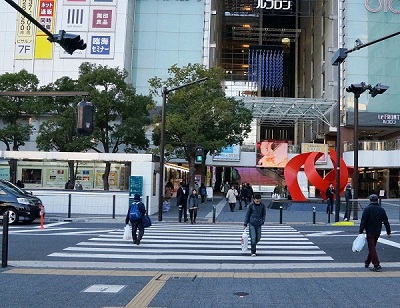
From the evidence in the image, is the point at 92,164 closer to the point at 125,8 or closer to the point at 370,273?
the point at 370,273

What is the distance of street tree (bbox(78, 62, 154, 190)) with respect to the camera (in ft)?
110

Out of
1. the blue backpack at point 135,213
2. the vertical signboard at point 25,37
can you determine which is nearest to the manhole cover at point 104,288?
the blue backpack at point 135,213

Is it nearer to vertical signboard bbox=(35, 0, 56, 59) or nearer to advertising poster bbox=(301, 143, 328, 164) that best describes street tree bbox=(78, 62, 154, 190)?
vertical signboard bbox=(35, 0, 56, 59)

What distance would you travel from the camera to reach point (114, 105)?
3391cm

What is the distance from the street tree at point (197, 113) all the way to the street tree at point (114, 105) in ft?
5.71

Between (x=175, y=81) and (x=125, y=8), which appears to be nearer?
(x=175, y=81)

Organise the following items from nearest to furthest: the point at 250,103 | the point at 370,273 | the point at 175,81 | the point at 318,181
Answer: the point at 370,273, the point at 318,181, the point at 175,81, the point at 250,103

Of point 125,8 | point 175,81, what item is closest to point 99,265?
point 175,81

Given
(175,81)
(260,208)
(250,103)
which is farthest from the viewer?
(250,103)

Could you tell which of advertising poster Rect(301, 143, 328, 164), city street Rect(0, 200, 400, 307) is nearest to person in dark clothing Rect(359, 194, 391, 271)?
city street Rect(0, 200, 400, 307)

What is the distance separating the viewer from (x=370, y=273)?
9.28 metres

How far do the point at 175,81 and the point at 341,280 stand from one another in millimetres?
26675

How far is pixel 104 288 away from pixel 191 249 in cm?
522

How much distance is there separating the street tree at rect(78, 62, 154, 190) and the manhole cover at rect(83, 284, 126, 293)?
85.6 feet
